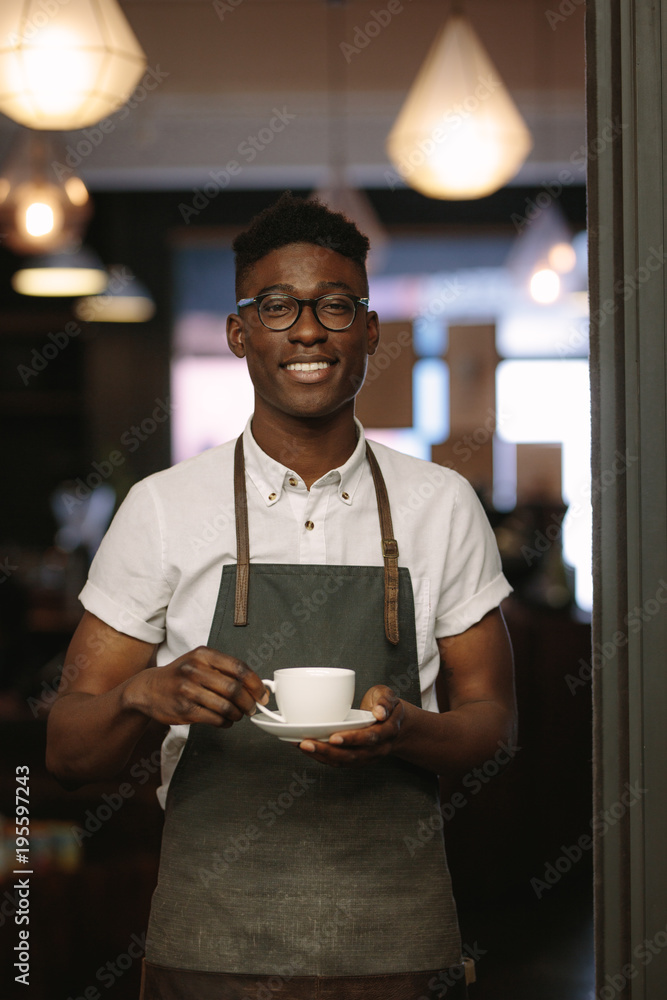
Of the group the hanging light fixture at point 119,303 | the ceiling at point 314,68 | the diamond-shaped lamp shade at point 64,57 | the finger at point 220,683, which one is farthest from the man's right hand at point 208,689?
the hanging light fixture at point 119,303

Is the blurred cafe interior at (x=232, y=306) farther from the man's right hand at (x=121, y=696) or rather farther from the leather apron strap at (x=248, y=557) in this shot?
the man's right hand at (x=121, y=696)

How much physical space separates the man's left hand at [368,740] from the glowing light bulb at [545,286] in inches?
119

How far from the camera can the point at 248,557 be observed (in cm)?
134

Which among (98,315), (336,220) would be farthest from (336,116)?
(336,220)

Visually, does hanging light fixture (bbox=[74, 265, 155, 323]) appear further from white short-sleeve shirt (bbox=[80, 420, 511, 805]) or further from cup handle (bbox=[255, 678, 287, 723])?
cup handle (bbox=[255, 678, 287, 723])

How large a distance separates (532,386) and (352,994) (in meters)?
5.42

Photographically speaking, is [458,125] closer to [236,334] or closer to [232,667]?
[236,334]

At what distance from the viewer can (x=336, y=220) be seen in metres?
1.38

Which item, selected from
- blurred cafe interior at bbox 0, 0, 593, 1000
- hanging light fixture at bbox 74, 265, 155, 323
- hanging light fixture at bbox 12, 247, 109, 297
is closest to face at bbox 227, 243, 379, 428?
blurred cafe interior at bbox 0, 0, 593, 1000

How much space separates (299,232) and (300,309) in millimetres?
109

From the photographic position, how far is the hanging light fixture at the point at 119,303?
6086 mm

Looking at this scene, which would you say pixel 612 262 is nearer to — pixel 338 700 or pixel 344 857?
pixel 338 700

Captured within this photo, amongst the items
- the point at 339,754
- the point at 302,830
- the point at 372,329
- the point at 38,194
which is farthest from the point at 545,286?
the point at 339,754

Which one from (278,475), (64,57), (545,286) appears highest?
(64,57)
